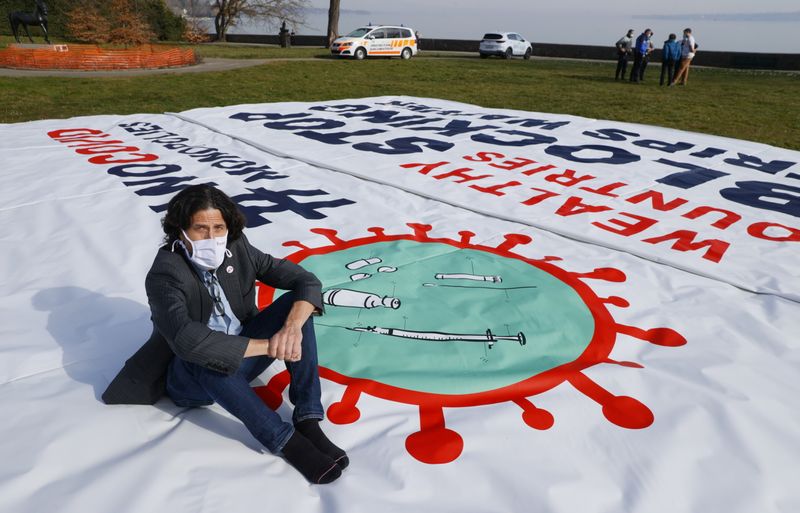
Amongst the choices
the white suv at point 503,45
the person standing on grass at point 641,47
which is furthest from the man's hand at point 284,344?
the white suv at point 503,45

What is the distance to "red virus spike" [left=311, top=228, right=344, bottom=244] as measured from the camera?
12.2ft

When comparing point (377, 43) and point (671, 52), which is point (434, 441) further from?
point (377, 43)

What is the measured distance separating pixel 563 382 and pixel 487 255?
1.32 metres

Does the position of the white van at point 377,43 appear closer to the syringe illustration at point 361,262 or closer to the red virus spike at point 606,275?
the syringe illustration at point 361,262

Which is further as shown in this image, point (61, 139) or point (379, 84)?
point (379, 84)

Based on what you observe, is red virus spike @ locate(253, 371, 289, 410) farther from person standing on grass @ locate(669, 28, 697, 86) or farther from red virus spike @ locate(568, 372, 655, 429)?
person standing on grass @ locate(669, 28, 697, 86)

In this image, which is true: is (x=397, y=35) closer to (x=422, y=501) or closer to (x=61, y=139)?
(x=61, y=139)

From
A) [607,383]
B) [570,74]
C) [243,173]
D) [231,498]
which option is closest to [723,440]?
[607,383]

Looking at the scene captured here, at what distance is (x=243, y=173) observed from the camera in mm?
5016

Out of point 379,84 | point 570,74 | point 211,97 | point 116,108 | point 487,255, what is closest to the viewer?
point 487,255

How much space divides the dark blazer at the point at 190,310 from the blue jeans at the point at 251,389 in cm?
6

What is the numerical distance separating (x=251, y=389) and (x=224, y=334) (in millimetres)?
224

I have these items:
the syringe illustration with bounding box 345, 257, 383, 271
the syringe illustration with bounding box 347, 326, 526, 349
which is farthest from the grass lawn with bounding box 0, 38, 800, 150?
the syringe illustration with bounding box 347, 326, 526, 349

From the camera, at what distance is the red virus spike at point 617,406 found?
2117 millimetres
